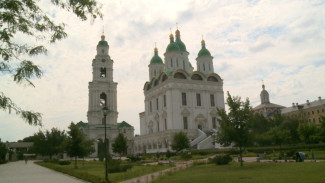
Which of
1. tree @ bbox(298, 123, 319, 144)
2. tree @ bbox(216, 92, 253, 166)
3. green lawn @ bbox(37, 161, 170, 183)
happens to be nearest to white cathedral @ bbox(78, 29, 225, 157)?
tree @ bbox(298, 123, 319, 144)

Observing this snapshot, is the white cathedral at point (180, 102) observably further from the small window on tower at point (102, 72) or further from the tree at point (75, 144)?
the tree at point (75, 144)

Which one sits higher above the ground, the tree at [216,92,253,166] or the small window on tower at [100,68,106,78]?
the small window on tower at [100,68,106,78]

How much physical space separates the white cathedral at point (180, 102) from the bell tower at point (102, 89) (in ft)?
29.1

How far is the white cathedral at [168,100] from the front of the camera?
52688 mm

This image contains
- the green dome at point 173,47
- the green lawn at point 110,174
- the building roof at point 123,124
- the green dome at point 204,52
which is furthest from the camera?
the building roof at point 123,124

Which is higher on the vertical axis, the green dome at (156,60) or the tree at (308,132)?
the green dome at (156,60)

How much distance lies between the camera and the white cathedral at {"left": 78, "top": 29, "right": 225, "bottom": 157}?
5269 centimetres

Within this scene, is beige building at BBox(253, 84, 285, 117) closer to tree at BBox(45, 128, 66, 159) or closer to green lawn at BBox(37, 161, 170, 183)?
tree at BBox(45, 128, 66, 159)

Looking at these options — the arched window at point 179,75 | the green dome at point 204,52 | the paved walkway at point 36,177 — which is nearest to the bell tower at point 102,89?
the arched window at point 179,75

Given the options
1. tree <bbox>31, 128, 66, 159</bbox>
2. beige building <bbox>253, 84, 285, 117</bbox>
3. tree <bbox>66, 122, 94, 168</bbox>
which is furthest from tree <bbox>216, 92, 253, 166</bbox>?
beige building <bbox>253, 84, 285, 117</bbox>

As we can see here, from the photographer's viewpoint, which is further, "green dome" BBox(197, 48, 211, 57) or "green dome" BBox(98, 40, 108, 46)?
"green dome" BBox(98, 40, 108, 46)

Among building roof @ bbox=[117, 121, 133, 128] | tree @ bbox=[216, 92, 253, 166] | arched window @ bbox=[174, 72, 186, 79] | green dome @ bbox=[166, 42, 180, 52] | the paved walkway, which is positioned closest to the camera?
the paved walkway

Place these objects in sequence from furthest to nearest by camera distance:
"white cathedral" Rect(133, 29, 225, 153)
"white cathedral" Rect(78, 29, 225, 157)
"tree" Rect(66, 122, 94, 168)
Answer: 1. "white cathedral" Rect(78, 29, 225, 157)
2. "white cathedral" Rect(133, 29, 225, 153)
3. "tree" Rect(66, 122, 94, 168)

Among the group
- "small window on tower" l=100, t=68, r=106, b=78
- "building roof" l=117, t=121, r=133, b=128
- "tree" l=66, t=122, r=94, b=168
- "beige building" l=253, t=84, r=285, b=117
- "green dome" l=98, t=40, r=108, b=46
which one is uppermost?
"green dome" l=98, t=40, r=108, b=46
